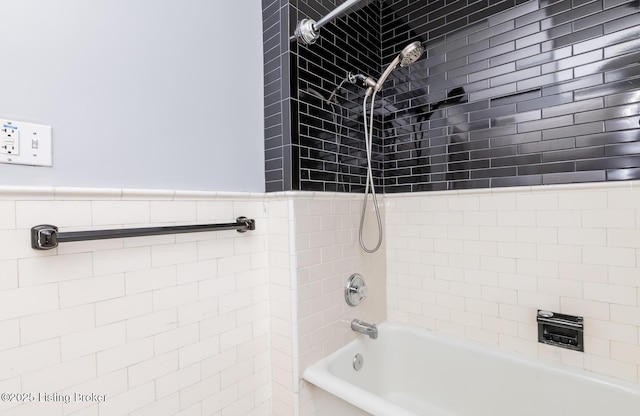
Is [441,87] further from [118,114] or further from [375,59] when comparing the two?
[118,114]

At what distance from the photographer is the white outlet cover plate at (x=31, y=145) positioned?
0.84 meters

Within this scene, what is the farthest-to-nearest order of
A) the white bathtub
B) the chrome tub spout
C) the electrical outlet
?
the chrome tub spout → the white bathtub → the electrical outlet

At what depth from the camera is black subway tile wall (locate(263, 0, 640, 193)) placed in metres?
1.31

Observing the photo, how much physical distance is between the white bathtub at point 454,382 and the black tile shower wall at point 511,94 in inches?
33.8

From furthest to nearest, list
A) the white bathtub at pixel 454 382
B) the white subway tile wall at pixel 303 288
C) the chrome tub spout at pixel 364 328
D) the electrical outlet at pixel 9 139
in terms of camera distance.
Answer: the chrome tub spout at pixel 364 328 < the white subway tile wall at pixel 303 288 < the white bathtub at pixel 454 382 < the electrical outlet at pixel 9 139

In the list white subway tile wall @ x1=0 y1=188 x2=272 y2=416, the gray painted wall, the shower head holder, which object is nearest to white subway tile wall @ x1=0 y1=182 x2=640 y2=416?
white subway tile wall @ x1=0 y1=188 x2=272 y2=416

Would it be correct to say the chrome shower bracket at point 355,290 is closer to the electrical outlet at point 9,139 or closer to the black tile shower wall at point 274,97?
the black tile shower wall at point 274,97

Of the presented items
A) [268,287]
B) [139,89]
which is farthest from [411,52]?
[268,287]

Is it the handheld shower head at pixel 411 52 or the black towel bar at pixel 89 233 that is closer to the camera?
the black towel bar at pixel 89 233

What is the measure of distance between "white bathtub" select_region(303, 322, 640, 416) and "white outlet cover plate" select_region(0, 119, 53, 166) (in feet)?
4.17

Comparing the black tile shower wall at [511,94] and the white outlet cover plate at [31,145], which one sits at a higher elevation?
the black tile shower wall at [511,94]

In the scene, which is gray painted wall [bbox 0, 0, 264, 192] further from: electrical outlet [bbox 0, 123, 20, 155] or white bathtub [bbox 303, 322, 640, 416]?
white bathtub [bbox 303, 322, 640, 416]

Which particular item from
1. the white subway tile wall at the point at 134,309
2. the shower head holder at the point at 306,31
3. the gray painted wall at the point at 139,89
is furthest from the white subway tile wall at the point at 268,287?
the shower head holder at the point at 306,31

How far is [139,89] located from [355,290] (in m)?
1.33
